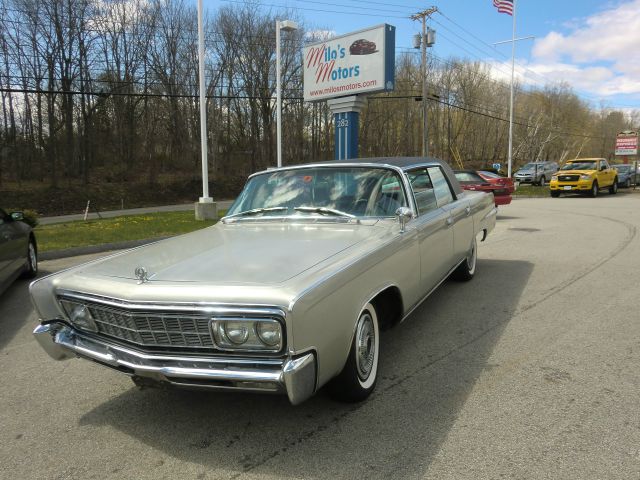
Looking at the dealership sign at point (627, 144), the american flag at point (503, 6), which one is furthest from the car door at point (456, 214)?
the dealership sign at point (627, 144)

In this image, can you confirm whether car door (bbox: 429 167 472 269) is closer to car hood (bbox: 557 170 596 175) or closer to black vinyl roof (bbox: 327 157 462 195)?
black vinyl roof (bbox: 327 157 462 195)

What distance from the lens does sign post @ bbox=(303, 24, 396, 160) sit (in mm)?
16500

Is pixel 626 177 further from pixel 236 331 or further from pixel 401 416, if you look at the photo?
pixel 236 331

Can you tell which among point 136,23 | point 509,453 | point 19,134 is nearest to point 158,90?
point 136,23

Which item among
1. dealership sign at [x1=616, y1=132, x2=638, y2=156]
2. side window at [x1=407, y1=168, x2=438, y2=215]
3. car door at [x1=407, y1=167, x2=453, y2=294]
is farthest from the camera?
dealership sign at [x1=616, y1=132, x2=638, y2=156]

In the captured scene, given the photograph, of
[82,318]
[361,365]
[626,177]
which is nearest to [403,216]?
[361,365]

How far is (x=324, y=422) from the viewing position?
2945 mm

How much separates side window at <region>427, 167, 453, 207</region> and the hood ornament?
3.28 meters

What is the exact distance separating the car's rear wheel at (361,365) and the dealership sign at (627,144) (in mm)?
33844

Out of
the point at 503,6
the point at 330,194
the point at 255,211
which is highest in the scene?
the point at 503,6

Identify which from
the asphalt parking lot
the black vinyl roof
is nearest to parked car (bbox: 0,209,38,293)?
the asphalt parking lot

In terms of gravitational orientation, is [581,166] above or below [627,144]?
below

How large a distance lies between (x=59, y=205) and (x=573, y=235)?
2177 cm

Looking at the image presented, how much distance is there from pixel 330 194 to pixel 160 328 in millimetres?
2055
